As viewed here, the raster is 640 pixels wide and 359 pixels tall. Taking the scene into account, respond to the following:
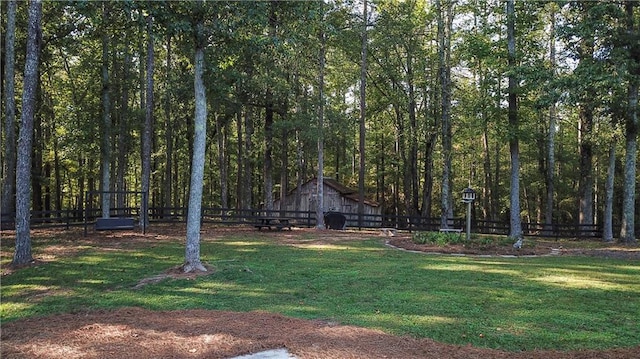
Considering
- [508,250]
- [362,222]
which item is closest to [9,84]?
[362,222]

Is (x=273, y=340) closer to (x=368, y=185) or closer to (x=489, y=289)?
(x=489, y=289)

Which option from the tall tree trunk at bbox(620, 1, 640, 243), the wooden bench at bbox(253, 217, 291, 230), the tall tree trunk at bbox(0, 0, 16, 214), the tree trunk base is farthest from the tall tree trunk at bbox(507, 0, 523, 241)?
the tall tree trunk at bbox(0, 0, 16, 214)

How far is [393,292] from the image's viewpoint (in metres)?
7.27

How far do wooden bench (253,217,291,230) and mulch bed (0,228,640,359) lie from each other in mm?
12359

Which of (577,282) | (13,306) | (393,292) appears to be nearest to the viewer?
(13,306)

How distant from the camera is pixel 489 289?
755 cm

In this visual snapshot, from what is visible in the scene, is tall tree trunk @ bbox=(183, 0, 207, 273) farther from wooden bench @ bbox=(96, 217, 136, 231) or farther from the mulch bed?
wooden bench @ bbox=(96, 217, 136, 231)

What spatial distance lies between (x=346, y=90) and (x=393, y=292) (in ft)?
89.2

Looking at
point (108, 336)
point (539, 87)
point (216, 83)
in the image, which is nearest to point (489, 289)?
point (108, 336)

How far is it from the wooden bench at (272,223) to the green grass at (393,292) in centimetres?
681

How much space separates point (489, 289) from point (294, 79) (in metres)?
16.3

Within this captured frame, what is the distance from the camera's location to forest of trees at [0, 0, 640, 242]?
1037 cm

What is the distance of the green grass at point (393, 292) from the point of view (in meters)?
5.39

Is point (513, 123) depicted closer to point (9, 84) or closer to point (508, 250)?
point (508, 250)
